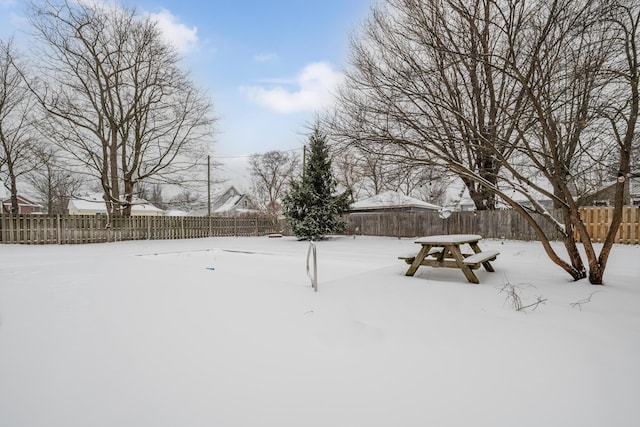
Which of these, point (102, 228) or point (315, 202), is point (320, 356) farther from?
point (102, 228)

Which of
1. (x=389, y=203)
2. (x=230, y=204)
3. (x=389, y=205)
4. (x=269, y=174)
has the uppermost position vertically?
(x=269, y=174)

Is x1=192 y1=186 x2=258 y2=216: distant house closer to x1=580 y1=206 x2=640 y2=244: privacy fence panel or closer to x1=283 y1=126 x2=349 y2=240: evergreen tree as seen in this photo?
x1=283 y1=126 x2=349 y2=240: evergreen tree

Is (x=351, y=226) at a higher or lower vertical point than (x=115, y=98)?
→ lower

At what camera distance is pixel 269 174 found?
111 ft

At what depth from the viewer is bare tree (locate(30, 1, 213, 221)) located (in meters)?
15.1

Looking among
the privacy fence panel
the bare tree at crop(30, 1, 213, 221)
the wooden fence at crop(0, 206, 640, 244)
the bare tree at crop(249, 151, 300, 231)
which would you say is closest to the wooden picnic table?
the privacy fence panel

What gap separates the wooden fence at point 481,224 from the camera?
1109cm

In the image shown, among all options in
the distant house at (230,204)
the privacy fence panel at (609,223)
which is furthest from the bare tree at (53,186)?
the privacy fence panel at (609,223)

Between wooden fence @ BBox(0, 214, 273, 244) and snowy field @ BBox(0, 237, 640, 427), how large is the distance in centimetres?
1090

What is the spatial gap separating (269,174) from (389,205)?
1858cm

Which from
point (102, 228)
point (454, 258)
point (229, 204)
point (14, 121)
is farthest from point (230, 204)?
point (454, 258)

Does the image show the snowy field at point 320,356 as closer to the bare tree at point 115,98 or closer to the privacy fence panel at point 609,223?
the privacy fence panel at point 609,223

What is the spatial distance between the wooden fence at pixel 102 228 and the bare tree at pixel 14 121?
716 centimetres

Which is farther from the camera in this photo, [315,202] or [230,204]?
[230,204]
